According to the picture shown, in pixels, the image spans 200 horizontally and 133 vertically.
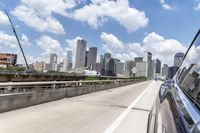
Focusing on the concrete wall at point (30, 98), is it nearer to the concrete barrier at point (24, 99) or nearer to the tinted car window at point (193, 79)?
the concrete barrier at point (24, 99)

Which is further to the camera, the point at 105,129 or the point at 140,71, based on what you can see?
the point at 140,71

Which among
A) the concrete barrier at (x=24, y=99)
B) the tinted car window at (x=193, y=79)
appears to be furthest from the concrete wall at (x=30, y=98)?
the tinted car window at (x=193, y=79)

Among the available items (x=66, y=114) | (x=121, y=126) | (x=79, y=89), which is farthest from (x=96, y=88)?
(x=121, y=126)

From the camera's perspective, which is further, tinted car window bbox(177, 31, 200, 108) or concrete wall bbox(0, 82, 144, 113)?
concrete wall bbox(0, 82, 144, 113)

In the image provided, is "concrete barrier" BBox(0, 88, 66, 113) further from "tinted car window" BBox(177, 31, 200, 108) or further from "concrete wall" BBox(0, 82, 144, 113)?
"tinted car window" BBox(177, 31, 200, 108)

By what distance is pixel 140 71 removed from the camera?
604 ft

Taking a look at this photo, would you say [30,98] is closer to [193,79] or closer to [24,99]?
[24,99]

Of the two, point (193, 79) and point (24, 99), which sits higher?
point (193, 79)

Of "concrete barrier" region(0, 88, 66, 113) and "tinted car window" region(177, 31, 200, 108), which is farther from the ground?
"tinted car window" region(177, 31, 200, 108)

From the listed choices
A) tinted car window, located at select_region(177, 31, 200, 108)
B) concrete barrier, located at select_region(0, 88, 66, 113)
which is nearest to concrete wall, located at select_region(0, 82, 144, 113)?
concrete barrier, located at select_region(0, 88, 66, 113)

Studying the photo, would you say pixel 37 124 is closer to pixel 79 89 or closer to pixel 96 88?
pixel 79 89

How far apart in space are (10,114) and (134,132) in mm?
4105

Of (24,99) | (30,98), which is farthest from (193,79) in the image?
(30,98)

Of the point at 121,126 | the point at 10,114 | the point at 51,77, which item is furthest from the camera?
the point at 51,77
